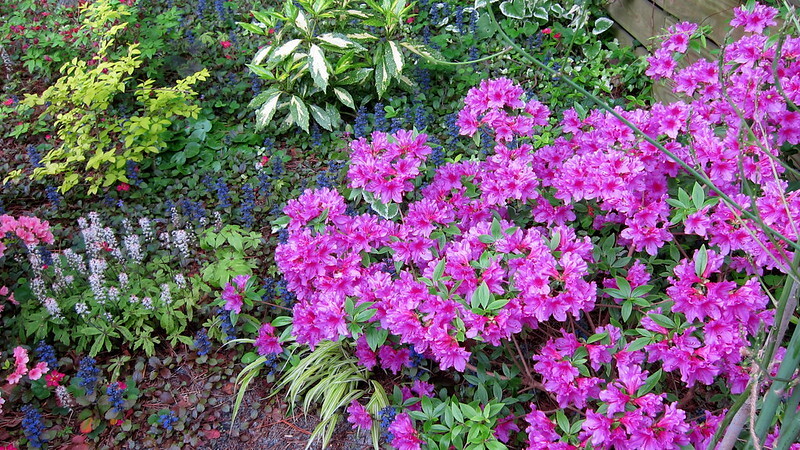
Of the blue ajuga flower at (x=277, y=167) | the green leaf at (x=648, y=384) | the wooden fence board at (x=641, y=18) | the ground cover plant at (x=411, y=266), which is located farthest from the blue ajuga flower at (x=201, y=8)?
the green leaf at (x=648, y=384)

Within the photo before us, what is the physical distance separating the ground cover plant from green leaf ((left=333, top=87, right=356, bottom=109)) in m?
0.02

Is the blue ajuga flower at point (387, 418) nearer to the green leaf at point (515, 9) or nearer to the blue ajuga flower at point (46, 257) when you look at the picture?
the blue ajuga flower at point (46, 257)

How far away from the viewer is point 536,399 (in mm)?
2262

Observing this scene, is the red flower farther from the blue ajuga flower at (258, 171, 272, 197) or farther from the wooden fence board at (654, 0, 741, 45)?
the wooden fence board at (654, 0, 741, 45)

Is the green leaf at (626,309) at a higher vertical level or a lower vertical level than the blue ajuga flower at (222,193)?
higher

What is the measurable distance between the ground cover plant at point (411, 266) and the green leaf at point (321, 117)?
0.08ft

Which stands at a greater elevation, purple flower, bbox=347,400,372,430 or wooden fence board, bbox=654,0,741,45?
wooden fence board, bbox=654,0,741,45

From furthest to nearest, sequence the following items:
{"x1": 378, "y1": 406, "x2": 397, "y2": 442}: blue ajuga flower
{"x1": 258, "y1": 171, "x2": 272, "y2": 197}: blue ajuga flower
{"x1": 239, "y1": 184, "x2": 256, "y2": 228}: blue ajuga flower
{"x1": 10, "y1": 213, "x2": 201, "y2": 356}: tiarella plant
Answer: {"x1": 258, "y1": 171, "x2": 272, "y2": 197}: blue ajuga flower → {"x1": 239, "y1": 184, "x2": 256, "y2": 228}: blue ajuga flower → {"x1": 10, "y1": 213, "x2": 201, "y2": 356}: tiarella plant → {"x1": 378, "y1": 406, "x2": 397, "y2": 442}: blue ajuga flower

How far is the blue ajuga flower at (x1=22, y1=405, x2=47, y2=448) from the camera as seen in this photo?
7.15 ft

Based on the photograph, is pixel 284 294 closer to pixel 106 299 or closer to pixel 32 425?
pixel 106 299

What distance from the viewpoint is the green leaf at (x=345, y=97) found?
3.51 m

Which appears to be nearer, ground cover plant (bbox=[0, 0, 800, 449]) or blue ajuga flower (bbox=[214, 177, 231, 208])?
ground cover plant (bbox=[0, 0, 800, 449])

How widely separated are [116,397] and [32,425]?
0.90 ft

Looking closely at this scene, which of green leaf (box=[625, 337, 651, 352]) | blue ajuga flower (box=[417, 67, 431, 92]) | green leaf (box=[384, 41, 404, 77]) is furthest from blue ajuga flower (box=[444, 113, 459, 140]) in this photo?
green leaf (box=[625, 337, 651, 352])
